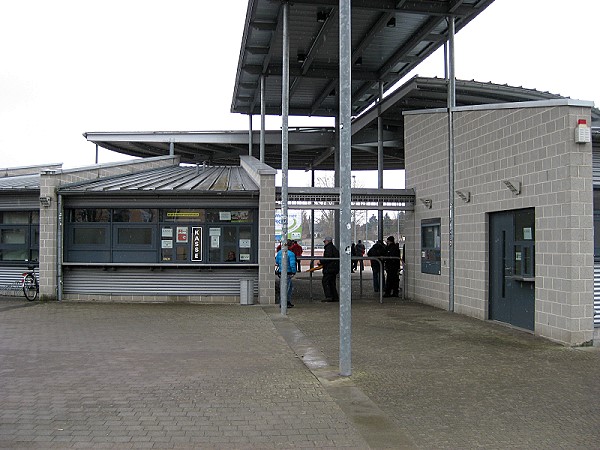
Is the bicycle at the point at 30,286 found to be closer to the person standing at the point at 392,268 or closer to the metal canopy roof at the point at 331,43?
the metal canopy roof at the point at 331,43

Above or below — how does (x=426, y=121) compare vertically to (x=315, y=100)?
below

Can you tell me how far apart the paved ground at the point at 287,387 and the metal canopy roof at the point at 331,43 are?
928 centimetres

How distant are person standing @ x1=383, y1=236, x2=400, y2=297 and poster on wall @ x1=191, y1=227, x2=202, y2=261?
565 cm

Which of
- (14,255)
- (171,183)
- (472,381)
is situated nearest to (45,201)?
(14,255)

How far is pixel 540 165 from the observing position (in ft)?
34.9

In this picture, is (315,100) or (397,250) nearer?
(397,250)

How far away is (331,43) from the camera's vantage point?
19594 mm

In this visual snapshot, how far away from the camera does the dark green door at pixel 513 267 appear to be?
1105 cm

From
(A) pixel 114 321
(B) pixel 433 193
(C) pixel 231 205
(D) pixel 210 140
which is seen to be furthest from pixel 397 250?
(D) pixel 210 140

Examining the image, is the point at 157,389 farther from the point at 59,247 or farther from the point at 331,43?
the point at 331,43

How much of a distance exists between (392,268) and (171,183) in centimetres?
704

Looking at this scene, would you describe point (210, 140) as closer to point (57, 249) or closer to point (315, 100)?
point (315, 100)

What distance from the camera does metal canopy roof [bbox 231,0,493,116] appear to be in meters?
16.5

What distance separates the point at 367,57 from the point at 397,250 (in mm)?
7520
